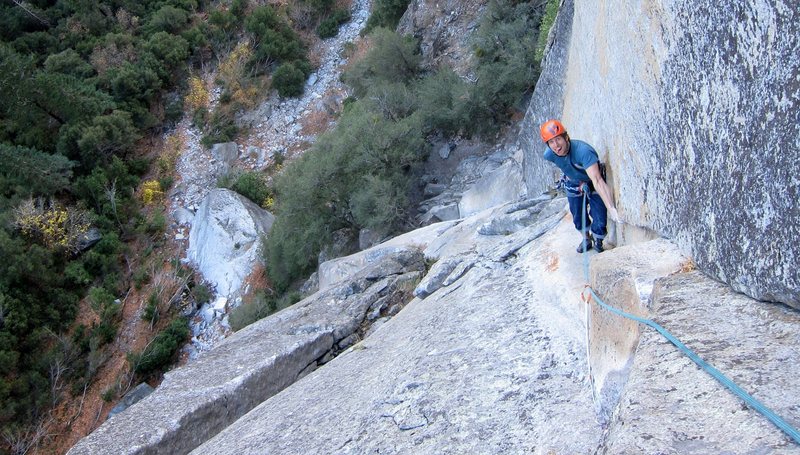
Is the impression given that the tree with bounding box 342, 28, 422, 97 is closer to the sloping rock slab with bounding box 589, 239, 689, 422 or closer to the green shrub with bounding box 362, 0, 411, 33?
the green shrub with bounding box 362, 0, 411, 33

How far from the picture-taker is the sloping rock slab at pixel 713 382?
2.69 metres

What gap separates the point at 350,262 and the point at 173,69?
63.0 ft

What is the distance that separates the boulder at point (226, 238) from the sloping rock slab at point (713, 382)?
17.9 metres

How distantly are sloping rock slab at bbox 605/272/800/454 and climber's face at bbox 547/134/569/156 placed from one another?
2.29 m

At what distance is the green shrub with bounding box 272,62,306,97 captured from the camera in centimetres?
2620

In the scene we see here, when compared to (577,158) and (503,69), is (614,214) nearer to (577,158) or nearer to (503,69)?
(577,158)

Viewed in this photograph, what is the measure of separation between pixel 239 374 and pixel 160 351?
39.3ft

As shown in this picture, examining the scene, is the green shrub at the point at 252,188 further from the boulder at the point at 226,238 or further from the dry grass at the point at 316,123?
the dry grass at the point at 316,123

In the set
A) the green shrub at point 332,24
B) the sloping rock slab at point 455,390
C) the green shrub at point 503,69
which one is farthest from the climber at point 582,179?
the green shrub at point 332,24

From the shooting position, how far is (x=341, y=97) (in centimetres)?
2553

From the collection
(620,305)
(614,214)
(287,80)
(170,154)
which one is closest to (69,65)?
(170,154)

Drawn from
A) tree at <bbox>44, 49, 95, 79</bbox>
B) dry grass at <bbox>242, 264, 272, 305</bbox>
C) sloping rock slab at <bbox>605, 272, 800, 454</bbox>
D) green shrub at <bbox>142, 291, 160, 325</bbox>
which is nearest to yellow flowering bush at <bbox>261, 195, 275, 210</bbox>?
dry grass at <bbox>242, 264, 272, 305</bbox>

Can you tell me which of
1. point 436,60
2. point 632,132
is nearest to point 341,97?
point 436,60

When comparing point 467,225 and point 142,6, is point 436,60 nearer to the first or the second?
point 467,225
